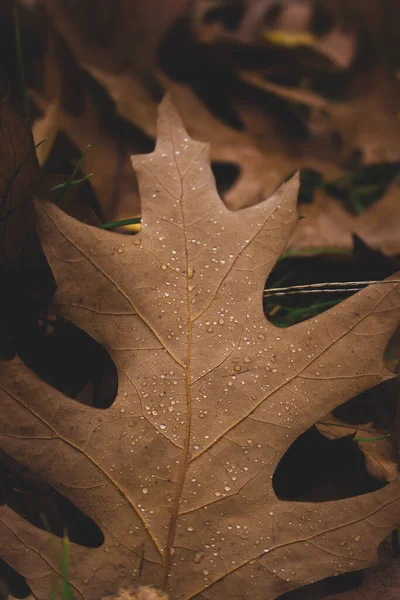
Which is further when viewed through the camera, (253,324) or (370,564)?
(253,324)

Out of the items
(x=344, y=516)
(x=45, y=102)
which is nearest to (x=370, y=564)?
(x=344, y=516)

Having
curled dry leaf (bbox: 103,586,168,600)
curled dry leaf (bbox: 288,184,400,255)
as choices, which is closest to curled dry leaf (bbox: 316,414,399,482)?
curled dry leaf (bbox: 103,586,168,600)

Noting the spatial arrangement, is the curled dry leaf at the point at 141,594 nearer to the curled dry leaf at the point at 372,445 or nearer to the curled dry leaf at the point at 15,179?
the curled dry leaf at the point at 372,445

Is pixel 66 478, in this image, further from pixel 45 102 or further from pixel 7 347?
pixel 45 102

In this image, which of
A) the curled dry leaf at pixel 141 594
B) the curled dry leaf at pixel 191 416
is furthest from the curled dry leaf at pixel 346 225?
the curled dry leaf at pixel 141 594

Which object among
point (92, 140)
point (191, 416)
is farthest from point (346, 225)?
point (191, 416)

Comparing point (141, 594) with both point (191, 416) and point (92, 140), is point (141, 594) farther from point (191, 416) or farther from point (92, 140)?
point (92, 140)

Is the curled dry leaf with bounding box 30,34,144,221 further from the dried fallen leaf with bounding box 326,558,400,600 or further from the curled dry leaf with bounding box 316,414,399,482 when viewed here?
the dried fallen leaf with bounding box 326,558,400,600
